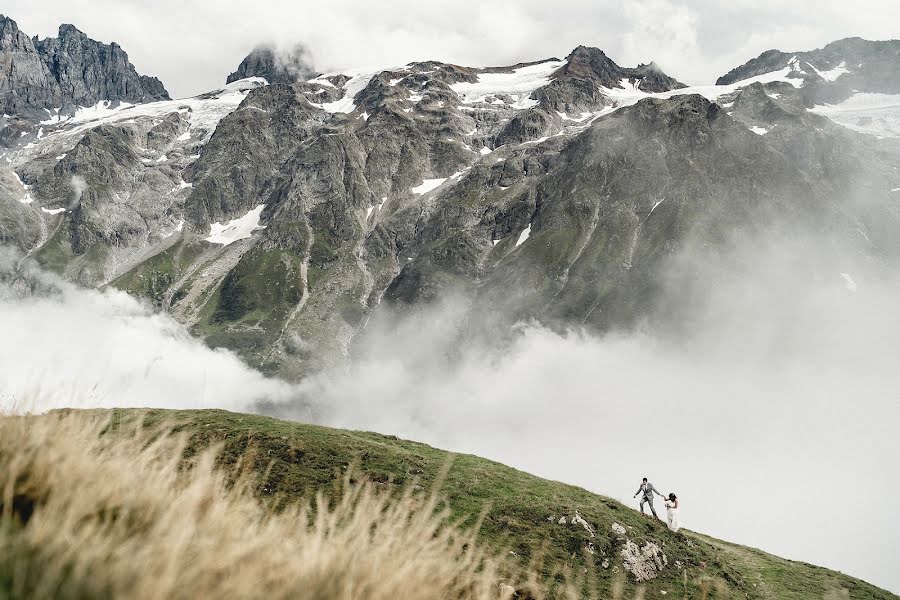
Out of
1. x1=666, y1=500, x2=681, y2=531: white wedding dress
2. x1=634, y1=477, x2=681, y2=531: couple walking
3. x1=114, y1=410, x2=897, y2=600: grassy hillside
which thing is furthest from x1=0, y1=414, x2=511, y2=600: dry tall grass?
x1=666, y1=500, x2=681, y2=531: white wedding dress

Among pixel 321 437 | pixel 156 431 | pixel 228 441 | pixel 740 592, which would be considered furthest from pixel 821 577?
pixel 156 431

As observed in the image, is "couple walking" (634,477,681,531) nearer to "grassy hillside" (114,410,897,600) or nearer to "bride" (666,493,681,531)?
"bride" (666,493,681,531)

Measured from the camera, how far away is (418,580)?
10.3 feet

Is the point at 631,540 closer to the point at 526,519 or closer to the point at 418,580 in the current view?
the point at 526,519

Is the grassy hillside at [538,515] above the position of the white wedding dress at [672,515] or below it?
below

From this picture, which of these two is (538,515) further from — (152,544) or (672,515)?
(152,544)

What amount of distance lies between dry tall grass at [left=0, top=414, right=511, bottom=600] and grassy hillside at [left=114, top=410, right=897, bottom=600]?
741 inches

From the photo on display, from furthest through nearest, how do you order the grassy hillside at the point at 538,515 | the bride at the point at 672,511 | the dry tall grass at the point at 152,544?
the bride at the point at 672,511
the grassy hillside at the point at 538,515
the dry tall grass at the point at 152,544

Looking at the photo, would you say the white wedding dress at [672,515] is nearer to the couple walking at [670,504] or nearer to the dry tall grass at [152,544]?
the couple walking at [670,504]

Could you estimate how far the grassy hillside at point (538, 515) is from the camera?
2400cm

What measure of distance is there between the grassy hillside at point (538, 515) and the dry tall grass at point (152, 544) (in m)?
18.8

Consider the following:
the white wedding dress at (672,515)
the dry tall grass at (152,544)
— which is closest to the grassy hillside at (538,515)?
the white wedding dress at (672,515)

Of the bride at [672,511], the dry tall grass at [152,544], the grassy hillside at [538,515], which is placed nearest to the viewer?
the dry tall grass at [152,544]

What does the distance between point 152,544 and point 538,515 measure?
26.2 m
